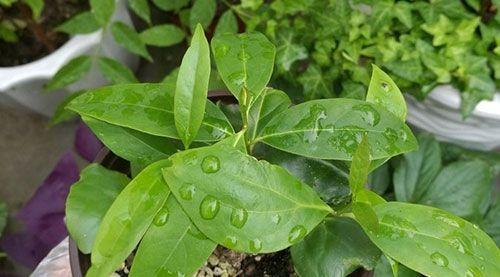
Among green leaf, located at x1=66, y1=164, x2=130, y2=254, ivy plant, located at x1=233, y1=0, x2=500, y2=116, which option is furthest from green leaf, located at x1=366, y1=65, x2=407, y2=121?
ivy plant, located at x1=233, y1=0, x2=500, y2=116

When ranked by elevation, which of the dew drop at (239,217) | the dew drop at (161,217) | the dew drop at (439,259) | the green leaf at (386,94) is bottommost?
the dew drop at (439,259)

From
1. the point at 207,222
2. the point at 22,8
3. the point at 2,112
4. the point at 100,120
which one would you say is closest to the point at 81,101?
the point at 100,120

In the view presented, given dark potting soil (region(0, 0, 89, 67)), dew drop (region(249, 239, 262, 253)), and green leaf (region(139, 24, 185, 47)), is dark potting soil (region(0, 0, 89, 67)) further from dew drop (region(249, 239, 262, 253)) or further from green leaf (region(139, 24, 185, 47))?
dew drop (region(249, 239, 262, 253))

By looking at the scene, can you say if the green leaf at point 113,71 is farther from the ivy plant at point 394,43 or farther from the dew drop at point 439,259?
the dew drop at point 439,259

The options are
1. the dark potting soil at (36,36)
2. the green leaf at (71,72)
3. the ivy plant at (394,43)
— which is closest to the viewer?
the ivy plant at (394,43)

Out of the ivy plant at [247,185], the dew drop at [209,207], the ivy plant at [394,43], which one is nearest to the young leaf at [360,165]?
the ivy plant at [247,185]

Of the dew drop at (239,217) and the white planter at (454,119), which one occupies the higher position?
the dew drop at (239,217)
